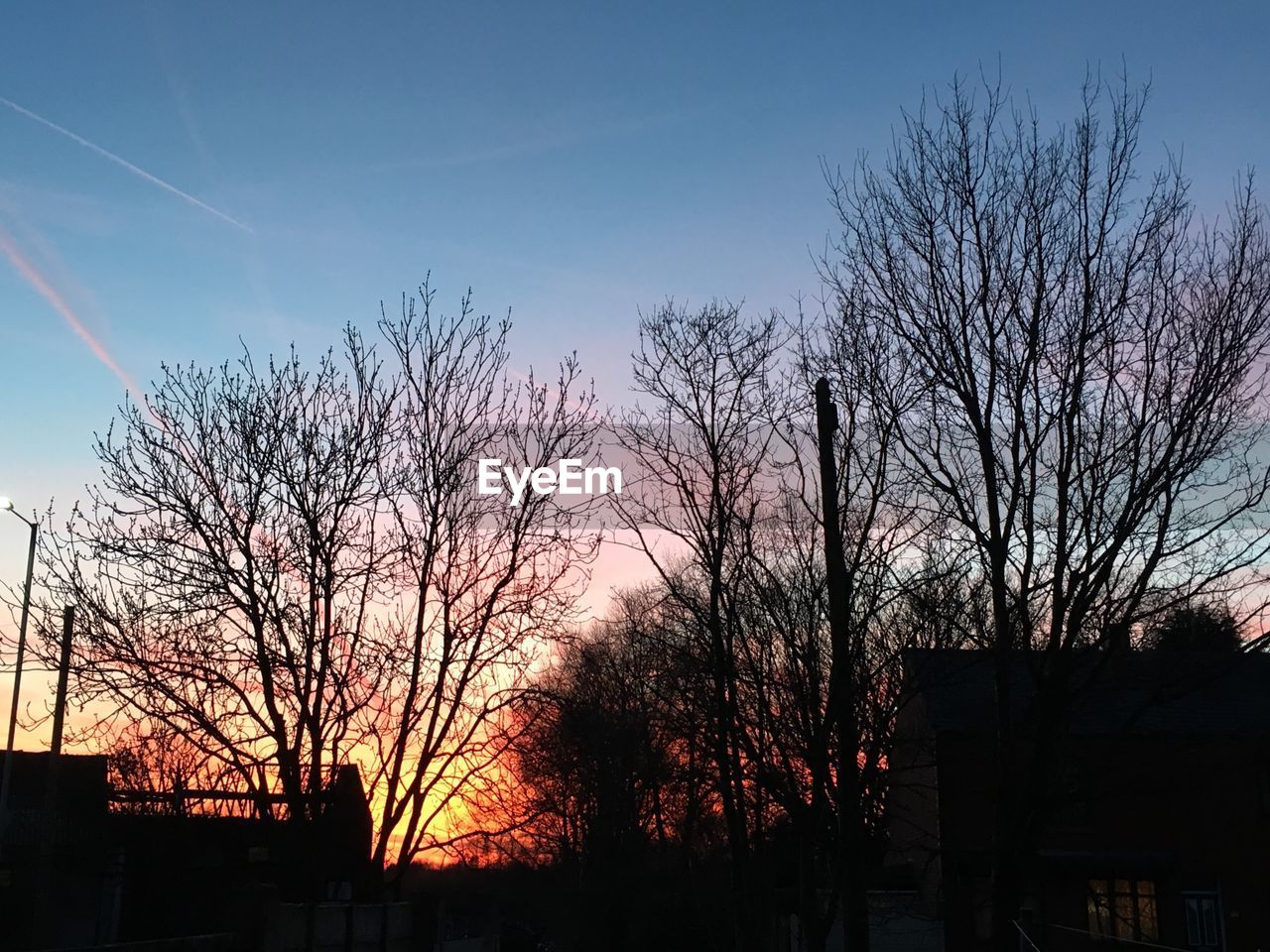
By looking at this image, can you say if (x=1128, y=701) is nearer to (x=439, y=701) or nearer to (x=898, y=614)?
(x=898, y=614)

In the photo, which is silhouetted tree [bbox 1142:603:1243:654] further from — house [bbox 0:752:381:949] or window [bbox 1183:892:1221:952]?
window [bbox 1183:892:1221:952]

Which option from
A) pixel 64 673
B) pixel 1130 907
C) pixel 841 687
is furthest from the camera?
pixel 1130 907

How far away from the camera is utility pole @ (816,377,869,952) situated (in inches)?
440

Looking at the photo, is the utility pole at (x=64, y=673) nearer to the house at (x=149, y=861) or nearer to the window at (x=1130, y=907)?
the house at (x=149, y=861)

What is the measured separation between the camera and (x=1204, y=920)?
1239 inches

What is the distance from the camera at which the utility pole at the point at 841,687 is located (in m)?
11.2

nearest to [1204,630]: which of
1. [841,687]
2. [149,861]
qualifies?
[841,687]

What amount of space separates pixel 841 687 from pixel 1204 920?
85.8 ft

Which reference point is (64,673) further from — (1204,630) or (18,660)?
(1204,630)

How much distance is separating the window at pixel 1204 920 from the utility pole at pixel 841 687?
24.3m

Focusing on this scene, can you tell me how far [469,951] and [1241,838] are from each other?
69.9 feet

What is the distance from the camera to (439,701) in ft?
45.1

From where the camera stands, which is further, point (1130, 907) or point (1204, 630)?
point (1130, 907)

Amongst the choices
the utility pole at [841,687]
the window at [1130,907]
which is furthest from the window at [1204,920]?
the utility pole at [841,687]
